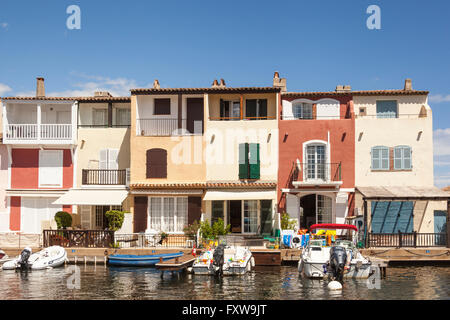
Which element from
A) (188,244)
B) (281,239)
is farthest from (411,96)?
(188,244)

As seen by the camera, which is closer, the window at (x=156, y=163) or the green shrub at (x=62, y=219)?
the green shrub at (x=62, y=219)

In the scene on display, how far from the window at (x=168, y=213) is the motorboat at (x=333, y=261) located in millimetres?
10182

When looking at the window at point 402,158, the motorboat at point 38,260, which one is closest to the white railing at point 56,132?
the motorboat at point 38,260

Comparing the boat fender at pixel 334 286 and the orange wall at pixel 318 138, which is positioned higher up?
the orange wall at pixel 318 138

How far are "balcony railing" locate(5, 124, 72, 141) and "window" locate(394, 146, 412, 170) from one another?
68.3 feet

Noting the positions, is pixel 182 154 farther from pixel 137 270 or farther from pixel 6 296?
pixel 6 296

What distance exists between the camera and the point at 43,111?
35.8 m

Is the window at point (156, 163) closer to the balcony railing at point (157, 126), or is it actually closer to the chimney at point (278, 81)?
the balcony railing at point (157, 126)

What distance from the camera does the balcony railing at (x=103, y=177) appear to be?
33.9 metres

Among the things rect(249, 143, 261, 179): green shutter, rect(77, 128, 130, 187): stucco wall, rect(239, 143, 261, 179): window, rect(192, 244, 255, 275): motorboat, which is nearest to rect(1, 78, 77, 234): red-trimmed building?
rect(77, 128, 130, 187): stucco wall

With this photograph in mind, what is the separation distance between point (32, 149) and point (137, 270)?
13.1m

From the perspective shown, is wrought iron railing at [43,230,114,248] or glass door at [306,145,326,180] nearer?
wrought iron railing at [43,230,114,248]

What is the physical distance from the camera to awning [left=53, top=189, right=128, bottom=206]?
31547mm

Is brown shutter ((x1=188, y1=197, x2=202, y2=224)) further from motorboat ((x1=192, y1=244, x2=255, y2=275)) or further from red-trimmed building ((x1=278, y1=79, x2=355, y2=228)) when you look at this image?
motorboat ((x1=192, y1=244, x2=255, y2=275))
